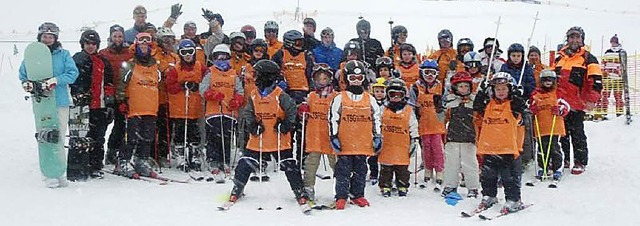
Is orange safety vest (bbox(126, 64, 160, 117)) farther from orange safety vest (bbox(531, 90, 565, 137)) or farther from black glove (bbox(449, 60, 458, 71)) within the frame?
orange safety vest (bbox(531, 90, 565, 137))

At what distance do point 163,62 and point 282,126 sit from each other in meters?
2.65

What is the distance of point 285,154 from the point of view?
7363 millimetres

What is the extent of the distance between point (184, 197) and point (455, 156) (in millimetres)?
3321

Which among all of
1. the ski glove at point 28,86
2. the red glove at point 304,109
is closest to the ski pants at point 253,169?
the red glove at point 304,109

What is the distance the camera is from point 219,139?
870cm

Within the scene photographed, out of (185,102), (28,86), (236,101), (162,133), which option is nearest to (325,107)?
(236,101)

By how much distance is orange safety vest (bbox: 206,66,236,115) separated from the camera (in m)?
8.54

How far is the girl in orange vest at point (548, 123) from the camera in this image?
27.7ft

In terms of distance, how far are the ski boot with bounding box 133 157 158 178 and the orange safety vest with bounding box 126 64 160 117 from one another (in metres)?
0.63

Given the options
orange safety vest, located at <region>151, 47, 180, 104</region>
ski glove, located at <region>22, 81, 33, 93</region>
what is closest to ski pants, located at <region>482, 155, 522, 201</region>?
orange safety vest, located at <region>151, 47, 180, 104</region>

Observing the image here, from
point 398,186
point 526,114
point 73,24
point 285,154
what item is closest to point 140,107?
point 285,154

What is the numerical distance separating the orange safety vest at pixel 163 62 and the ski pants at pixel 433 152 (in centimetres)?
368

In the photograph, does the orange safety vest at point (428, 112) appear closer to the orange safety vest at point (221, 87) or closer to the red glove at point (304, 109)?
the red glove at point (304, 109)


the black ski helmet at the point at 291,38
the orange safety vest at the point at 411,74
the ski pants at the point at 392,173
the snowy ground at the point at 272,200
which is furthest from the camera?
the black ski helmet at the point at 291,38
